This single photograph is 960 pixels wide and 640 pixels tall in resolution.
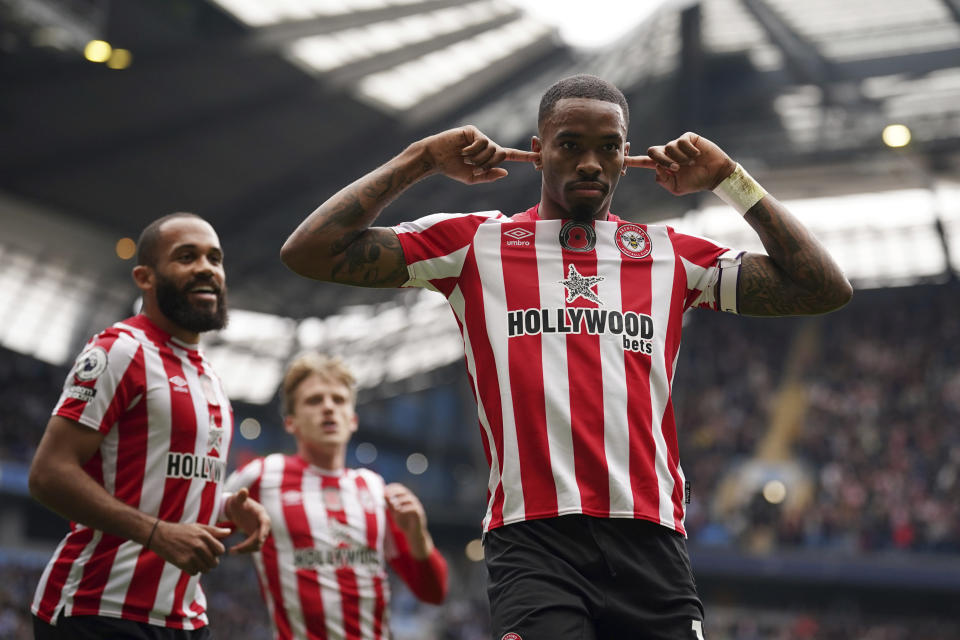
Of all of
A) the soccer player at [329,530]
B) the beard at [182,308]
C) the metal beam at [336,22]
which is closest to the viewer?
the beard at [182,308]

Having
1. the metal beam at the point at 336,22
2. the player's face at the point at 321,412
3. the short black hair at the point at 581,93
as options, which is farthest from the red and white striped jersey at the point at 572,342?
the metal beam at the point at 336,22

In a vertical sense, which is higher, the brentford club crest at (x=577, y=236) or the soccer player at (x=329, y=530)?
the brentford club crest at (x=577, y=236)

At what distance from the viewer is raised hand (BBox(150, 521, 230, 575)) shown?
9.79 feet

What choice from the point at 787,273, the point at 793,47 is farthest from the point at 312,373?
the point at 793,47

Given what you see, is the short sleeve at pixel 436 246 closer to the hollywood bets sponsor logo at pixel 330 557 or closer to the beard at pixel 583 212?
the beard at pixel 583 212

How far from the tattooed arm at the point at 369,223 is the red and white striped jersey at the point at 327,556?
2171 millimetres

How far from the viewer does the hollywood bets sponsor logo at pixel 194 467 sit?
3373 millimetres

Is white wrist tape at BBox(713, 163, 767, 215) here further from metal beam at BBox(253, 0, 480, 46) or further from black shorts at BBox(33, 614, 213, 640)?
metal beam at BBox(253, 0, 480, 46)

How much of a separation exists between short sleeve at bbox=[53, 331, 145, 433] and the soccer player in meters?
1.31

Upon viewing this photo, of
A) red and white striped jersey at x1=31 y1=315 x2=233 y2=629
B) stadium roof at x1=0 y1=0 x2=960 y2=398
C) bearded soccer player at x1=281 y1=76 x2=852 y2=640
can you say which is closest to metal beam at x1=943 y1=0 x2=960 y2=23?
stadium roof at x1=0 y1=0 x2=960 y2=398

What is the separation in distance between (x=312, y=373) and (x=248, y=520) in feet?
5.04

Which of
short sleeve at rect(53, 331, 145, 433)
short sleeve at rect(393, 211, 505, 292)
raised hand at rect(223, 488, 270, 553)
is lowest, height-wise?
raised hand at rect(223, 488, 270, 553)

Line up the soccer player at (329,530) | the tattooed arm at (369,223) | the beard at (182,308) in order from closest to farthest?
the tattooed arm at (369,223) < the beard at (182,308) < the soccer player at (329,530)

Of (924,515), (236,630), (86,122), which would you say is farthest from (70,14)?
(924,515)
